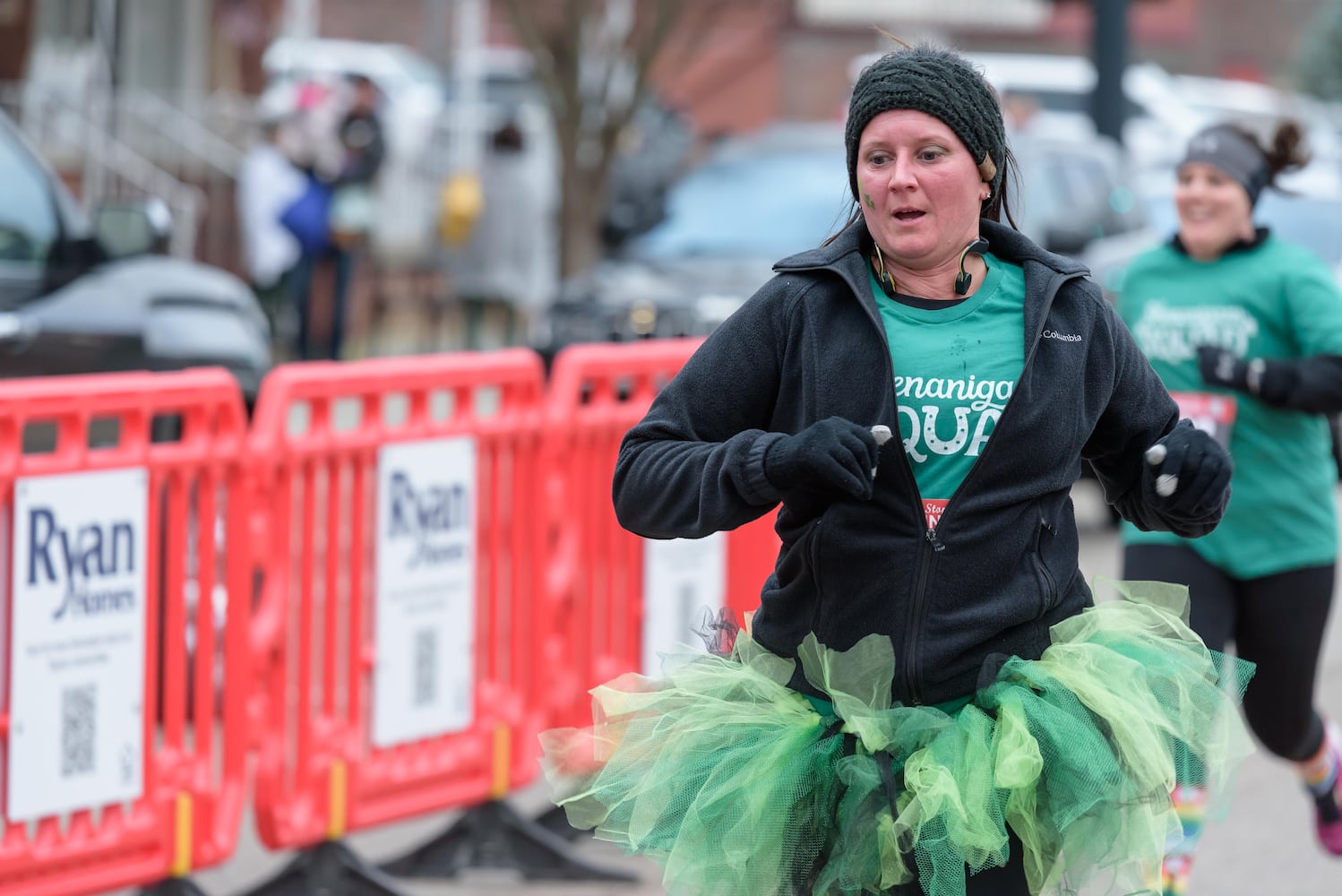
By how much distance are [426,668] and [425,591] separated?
0.22m

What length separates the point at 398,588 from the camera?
17.9ft

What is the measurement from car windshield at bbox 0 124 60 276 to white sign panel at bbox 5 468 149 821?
2406 mm

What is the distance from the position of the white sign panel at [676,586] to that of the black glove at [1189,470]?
3.11 meters

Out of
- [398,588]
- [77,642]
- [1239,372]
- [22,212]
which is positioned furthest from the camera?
[22,212]

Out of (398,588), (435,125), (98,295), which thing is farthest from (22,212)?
(435,125)

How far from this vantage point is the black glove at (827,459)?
2752mm

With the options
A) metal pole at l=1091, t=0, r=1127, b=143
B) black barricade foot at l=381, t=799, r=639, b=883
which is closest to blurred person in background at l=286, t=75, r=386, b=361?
metal pole at l=1091, t=0, r=1127, b=143

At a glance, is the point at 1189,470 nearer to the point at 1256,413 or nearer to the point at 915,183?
the point at 915,183

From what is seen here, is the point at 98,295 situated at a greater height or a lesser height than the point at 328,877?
greater

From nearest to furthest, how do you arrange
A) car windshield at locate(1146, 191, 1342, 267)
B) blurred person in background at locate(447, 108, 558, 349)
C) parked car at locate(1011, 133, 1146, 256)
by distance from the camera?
1. parked car at locate(1011, 133, 1146, 256)
2. car windshield at locate(1146, 191, 1342, 267)
3. blurred person in background at locate(447, 108, 558, 349)

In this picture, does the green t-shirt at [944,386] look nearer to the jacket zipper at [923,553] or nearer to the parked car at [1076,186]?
the jacket zipper at [923,553]

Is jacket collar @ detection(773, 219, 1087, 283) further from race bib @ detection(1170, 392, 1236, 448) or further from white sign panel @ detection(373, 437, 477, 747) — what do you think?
white sign panel @ detection(373, 437, 477, 747)

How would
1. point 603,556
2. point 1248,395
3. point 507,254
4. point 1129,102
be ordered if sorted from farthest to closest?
1. point 507,254
2. point 1129,102
3. point 603,556
4. point 1248,395

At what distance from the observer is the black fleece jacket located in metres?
3.01
